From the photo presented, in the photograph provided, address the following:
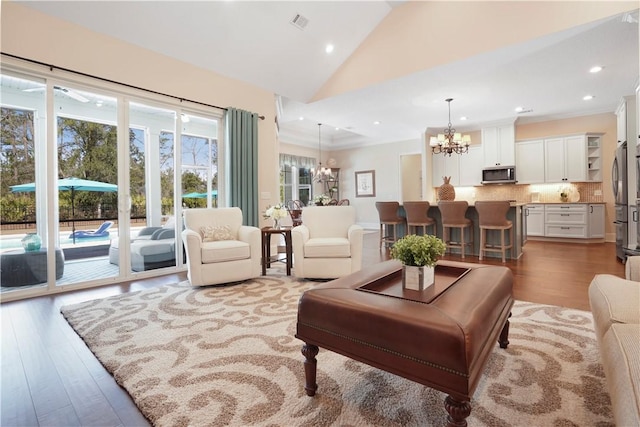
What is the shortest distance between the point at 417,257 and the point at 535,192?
24.2 ft

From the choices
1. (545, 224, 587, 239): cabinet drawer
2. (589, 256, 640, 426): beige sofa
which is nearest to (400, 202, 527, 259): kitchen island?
(545, 224, 587, 239): cabinet drawer

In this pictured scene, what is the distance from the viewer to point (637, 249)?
3.80 metres

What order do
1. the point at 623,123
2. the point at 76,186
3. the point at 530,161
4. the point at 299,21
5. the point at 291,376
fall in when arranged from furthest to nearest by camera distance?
1. the point at 530,161
2. the point at 623,123
3. the point at 299,21
4. the point at 76,186
5. the point at 291,376

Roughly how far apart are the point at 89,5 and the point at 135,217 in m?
2.41

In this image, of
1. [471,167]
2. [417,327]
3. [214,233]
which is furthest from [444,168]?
[417,327]

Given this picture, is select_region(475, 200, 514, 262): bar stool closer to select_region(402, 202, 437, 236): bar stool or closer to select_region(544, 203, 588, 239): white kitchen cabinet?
select_region(402, 202, 437, 236): bar stool

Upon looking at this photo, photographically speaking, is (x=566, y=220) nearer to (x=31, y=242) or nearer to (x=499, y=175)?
(x=499, y=175)

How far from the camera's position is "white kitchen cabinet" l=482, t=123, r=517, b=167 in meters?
7.18

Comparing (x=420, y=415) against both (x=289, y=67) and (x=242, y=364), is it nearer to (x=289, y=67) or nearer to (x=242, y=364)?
(x=242, y=364)

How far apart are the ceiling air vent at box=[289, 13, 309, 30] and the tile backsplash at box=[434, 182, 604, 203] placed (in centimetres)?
559

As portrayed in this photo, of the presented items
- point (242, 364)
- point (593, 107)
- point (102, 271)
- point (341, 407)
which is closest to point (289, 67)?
point (102, 271)

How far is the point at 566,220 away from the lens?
6551 mm

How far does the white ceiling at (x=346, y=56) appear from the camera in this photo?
11.8ft

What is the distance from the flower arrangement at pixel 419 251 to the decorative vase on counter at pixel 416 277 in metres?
0.02
